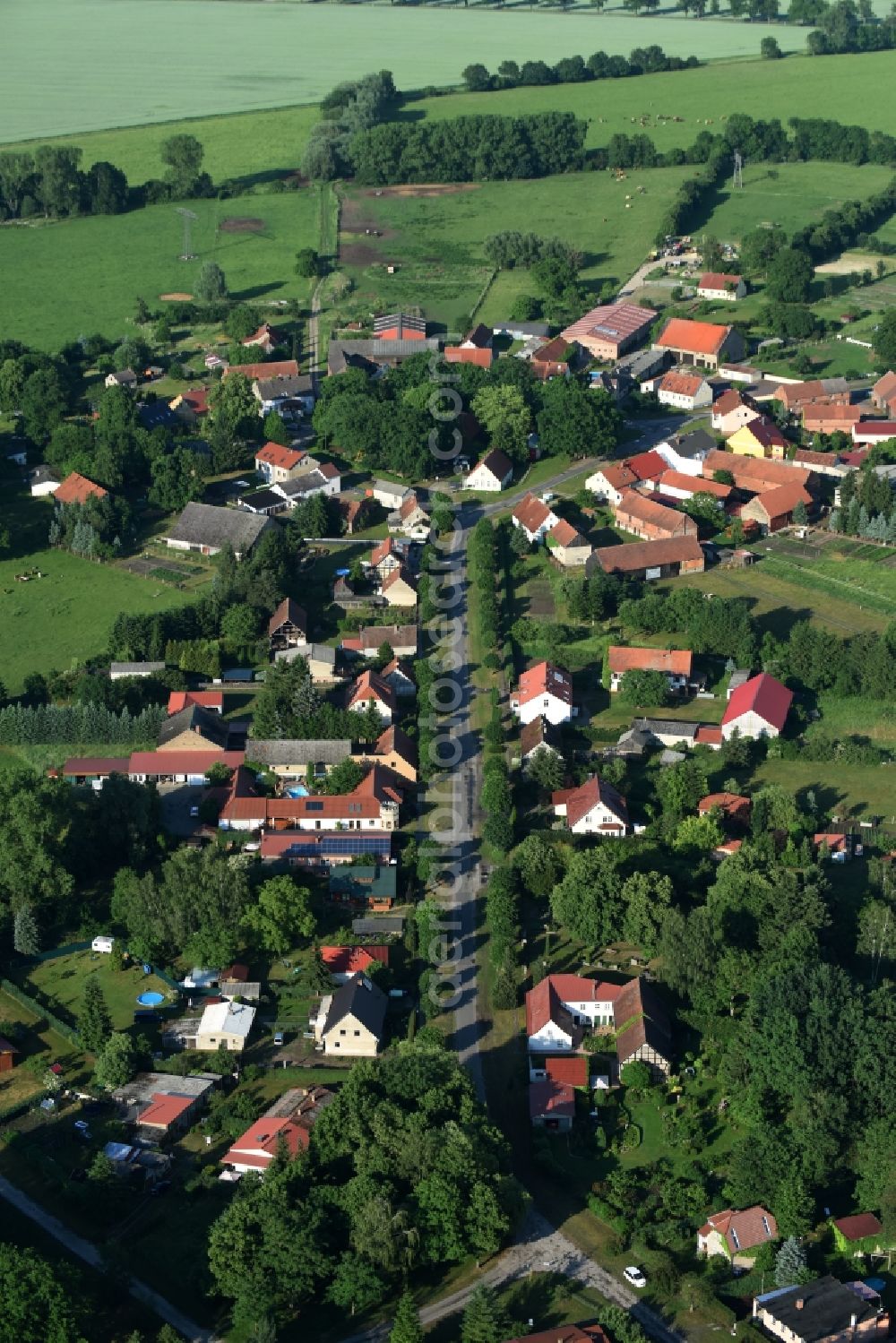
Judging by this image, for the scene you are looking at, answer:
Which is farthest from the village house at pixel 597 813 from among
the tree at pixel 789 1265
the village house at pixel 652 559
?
the tree at pixel 789 1265

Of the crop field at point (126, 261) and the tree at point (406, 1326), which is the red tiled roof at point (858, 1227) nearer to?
the tree at point (406, 1326)

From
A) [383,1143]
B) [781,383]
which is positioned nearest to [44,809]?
[383,1143]

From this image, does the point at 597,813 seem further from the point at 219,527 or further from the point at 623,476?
the point at 623,476

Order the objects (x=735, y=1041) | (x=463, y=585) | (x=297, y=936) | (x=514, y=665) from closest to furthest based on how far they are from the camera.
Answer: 1. (x=735, y=1041)
2. (x=297, y=936)
3. (x=514, y=665)
4. (x=463, y=585)

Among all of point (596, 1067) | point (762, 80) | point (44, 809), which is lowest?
point (596, 1067)

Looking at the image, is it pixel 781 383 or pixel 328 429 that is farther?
pixel 781 383

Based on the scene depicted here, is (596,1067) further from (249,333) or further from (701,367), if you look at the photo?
(249,333)

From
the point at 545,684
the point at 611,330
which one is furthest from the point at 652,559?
the point at 611,330

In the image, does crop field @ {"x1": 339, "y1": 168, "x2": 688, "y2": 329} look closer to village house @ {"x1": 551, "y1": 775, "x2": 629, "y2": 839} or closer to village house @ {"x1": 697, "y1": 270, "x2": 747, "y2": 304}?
village house @ {"x1": 697, "y1": 270, "x2": 747, "y2": 304}
